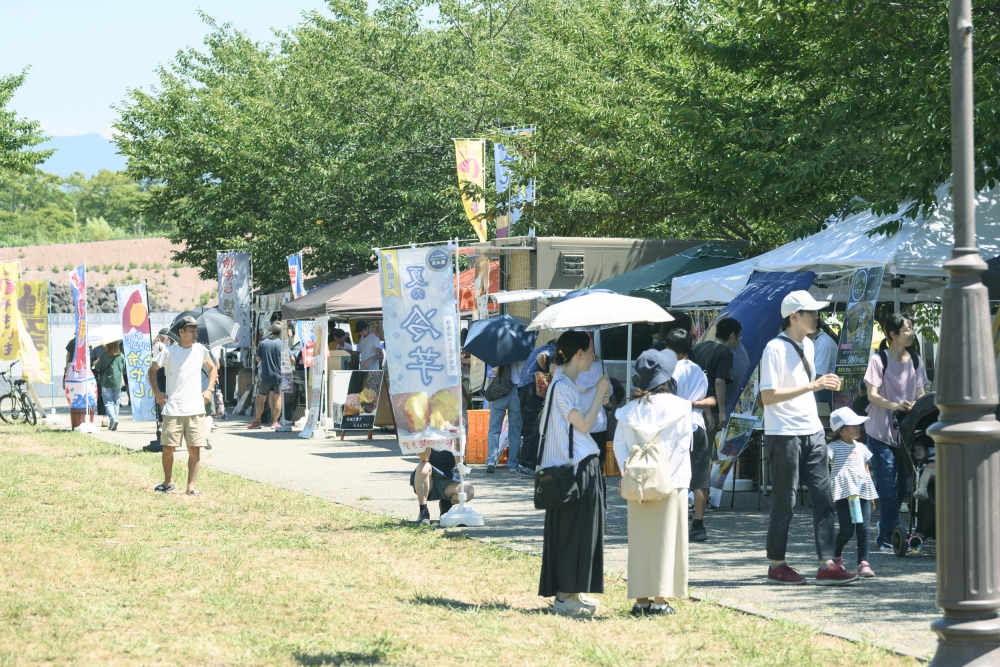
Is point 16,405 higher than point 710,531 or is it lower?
higher

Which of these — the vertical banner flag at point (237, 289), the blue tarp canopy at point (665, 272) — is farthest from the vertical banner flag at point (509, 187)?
the vertical banner flag at point (237, 289)

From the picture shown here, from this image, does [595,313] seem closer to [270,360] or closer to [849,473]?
[849,473]

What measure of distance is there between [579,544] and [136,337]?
16458 mm

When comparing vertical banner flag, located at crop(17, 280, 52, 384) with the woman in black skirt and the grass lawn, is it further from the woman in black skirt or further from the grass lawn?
the woman in black skirt

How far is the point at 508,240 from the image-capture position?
18219 millimetres

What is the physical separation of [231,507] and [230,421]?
13822mm

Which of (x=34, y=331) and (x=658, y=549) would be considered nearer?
(x=658, y=549)

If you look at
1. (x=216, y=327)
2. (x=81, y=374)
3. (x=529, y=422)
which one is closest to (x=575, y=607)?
(x=529, y=422)

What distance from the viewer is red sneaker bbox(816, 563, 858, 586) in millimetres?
7938

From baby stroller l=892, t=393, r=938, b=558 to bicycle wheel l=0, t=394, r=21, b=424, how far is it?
66.1ft

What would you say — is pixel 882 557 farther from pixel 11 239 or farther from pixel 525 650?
pixel 11 239

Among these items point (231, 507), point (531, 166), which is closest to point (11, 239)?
point (531, 166)

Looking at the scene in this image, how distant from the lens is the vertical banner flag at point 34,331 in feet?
76.1

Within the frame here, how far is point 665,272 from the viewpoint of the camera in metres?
16.1
